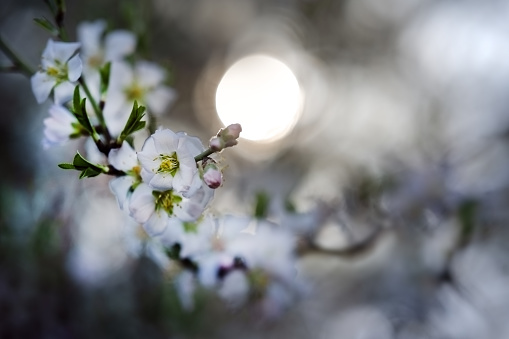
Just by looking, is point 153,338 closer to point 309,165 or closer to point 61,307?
point 61,307

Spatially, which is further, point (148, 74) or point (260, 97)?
point (260, 97)

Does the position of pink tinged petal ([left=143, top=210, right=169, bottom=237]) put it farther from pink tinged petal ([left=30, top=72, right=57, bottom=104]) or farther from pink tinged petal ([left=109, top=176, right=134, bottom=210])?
pink tinged petal ([left=30, top=72, right=57, bottom=104])

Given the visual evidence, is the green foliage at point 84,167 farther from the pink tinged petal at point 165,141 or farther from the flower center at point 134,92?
the flower center at point 134,92

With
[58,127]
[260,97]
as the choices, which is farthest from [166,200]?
[260,97]

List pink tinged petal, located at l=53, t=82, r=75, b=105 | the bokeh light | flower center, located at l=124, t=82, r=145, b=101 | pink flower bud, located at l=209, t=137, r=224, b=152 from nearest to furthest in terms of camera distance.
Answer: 1. pink flower bud, located at l=209, t=137, r=224, b=152
2. pink tinged petal, located at l=53, t=82, r=75, b=105
3. flower center, located at l=124, t=82, r=145, b=101
4. the bokeh light

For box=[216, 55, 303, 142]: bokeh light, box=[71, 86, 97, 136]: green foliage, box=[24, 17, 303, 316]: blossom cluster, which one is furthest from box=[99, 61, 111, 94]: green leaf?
box=[216, 55, 303, 142]: bokeh light

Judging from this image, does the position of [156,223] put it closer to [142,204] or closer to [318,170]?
[142,204]

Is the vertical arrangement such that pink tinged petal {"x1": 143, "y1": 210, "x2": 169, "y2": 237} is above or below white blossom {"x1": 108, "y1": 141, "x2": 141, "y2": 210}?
below
